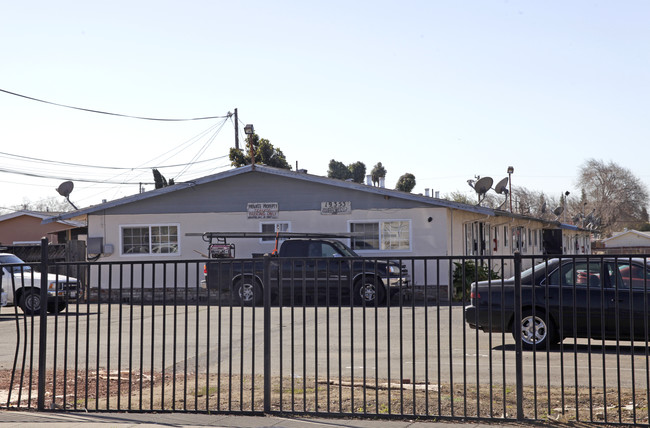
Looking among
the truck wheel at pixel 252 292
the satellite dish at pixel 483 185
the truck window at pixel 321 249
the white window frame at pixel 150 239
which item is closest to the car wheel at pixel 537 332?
the truck wheel at pixel 252 292

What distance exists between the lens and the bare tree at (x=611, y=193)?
3885 inches

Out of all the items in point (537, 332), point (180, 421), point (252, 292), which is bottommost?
point (180, 421)

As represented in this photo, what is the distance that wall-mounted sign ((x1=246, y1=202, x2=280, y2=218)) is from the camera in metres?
26.6

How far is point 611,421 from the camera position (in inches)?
266

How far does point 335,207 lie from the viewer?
2620 centimetres

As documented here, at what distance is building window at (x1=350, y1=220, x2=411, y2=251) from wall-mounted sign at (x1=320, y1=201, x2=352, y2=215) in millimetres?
537

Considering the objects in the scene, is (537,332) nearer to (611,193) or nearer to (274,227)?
(274,227)

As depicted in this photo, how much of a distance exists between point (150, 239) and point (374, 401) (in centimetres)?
2075

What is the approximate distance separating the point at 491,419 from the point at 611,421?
102cm

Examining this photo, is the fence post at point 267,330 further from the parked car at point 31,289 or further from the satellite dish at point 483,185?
the satellite dish at point 483,185

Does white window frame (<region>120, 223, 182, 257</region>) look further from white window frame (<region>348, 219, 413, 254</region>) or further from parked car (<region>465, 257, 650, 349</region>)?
parked car (<region>465, 257, 650, 349</region>)

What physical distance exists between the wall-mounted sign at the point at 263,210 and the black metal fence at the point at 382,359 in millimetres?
11341

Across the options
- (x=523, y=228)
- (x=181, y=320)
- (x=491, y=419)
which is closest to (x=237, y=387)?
(x=491, y=419)

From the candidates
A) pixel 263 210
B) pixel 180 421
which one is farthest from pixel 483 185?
pixel 180 421
